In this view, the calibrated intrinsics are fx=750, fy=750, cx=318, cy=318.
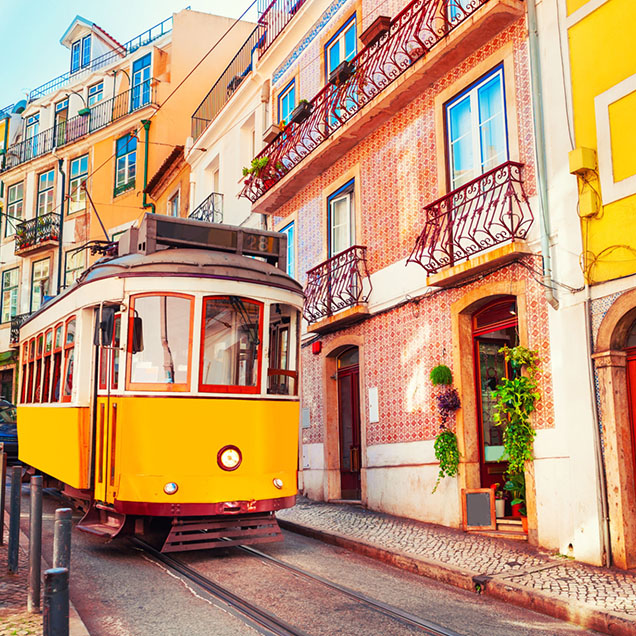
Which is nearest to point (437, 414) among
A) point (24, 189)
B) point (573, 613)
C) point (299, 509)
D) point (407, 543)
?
point (407, 543)

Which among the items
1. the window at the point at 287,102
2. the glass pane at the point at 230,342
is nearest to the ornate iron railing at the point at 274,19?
the window at the point at 287,102

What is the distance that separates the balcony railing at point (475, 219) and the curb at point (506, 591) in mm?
3731

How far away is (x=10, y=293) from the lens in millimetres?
31859

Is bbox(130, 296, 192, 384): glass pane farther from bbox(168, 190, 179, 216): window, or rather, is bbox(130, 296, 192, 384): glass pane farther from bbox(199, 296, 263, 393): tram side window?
bbox(168, 190, 179, 216): window

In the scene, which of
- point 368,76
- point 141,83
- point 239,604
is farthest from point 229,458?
point 141,83

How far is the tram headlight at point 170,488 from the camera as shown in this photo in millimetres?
7062

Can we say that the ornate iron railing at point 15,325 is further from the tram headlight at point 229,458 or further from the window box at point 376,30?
the tram headlight at point 229,458

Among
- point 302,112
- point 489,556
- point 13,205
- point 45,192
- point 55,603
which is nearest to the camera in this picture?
point 55,603

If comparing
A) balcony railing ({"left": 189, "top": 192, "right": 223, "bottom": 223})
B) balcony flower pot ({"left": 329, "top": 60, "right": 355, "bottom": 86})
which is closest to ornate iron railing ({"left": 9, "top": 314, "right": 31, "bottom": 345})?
balcony railing ({"left": 189, "top": 192, "right": 223, "bottom": 223})

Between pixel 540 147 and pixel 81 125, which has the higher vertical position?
pixel 81 125

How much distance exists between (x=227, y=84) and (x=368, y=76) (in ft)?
33.7

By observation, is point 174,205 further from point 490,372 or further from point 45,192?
point 490,372

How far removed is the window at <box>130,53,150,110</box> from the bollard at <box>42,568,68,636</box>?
26057 millimetres

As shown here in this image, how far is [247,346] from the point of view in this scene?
25.4 ft
